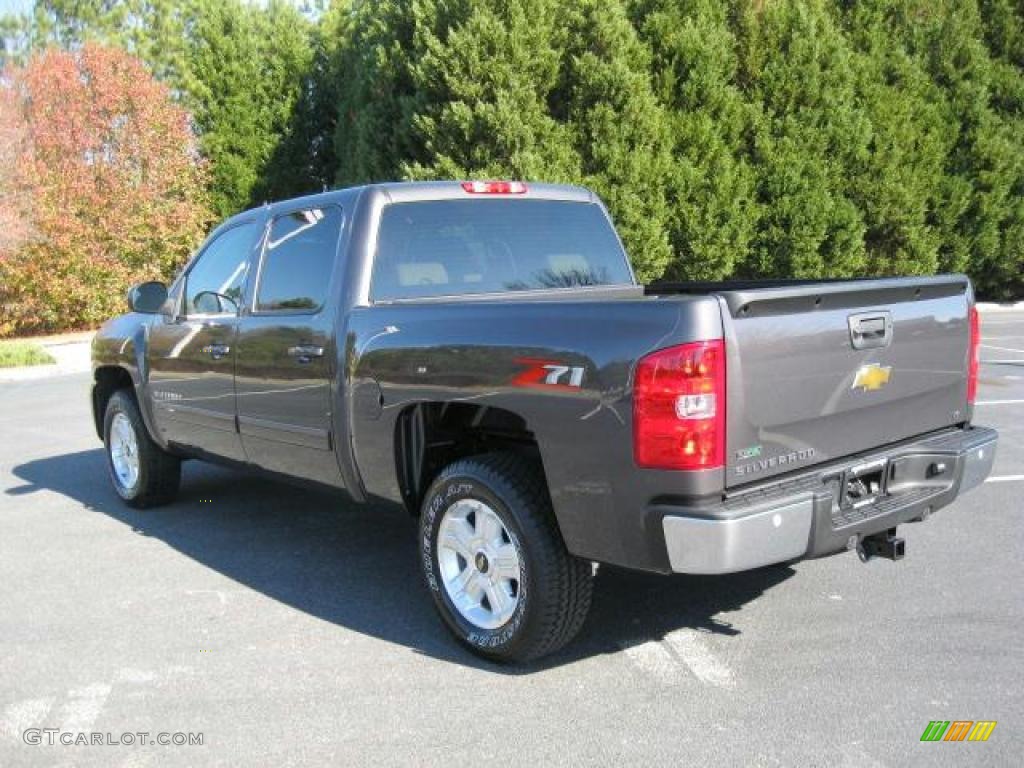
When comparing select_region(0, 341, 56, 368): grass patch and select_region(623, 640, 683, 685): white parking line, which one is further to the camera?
select_region(0, 341, 56, 368): grass patch

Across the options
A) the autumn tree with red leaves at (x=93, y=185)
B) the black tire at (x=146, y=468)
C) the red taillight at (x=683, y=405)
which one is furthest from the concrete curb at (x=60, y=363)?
the red taillight at (x=683, y=405)

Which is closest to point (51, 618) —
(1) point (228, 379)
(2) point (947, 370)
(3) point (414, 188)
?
(1) point (228, 379)

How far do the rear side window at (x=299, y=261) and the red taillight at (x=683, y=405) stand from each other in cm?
192

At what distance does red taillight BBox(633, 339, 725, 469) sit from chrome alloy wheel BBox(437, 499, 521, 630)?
82 centimetres

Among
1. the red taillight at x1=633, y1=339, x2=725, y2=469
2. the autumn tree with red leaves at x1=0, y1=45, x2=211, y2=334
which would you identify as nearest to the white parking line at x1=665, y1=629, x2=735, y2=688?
the red taillight at x1=633, y1=339, x2=725, y2=469

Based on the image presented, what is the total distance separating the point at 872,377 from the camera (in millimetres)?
3479

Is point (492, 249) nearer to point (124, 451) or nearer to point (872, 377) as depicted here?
point (872, 377)

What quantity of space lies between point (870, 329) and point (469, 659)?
1.99 meters

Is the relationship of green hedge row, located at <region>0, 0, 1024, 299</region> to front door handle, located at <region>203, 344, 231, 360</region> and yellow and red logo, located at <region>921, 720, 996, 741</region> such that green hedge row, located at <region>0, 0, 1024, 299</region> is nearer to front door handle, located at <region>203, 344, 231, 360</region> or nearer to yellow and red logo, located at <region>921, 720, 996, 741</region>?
front door handle, located at <region>203, 344, 231, 360</region>

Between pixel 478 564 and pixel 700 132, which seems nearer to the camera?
pixel 478 564

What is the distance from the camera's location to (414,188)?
4.44 m

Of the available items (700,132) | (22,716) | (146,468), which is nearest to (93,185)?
(700,132)

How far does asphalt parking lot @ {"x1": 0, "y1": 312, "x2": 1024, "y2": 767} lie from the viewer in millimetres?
3082

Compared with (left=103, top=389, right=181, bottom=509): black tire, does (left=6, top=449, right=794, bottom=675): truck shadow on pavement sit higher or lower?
lower
